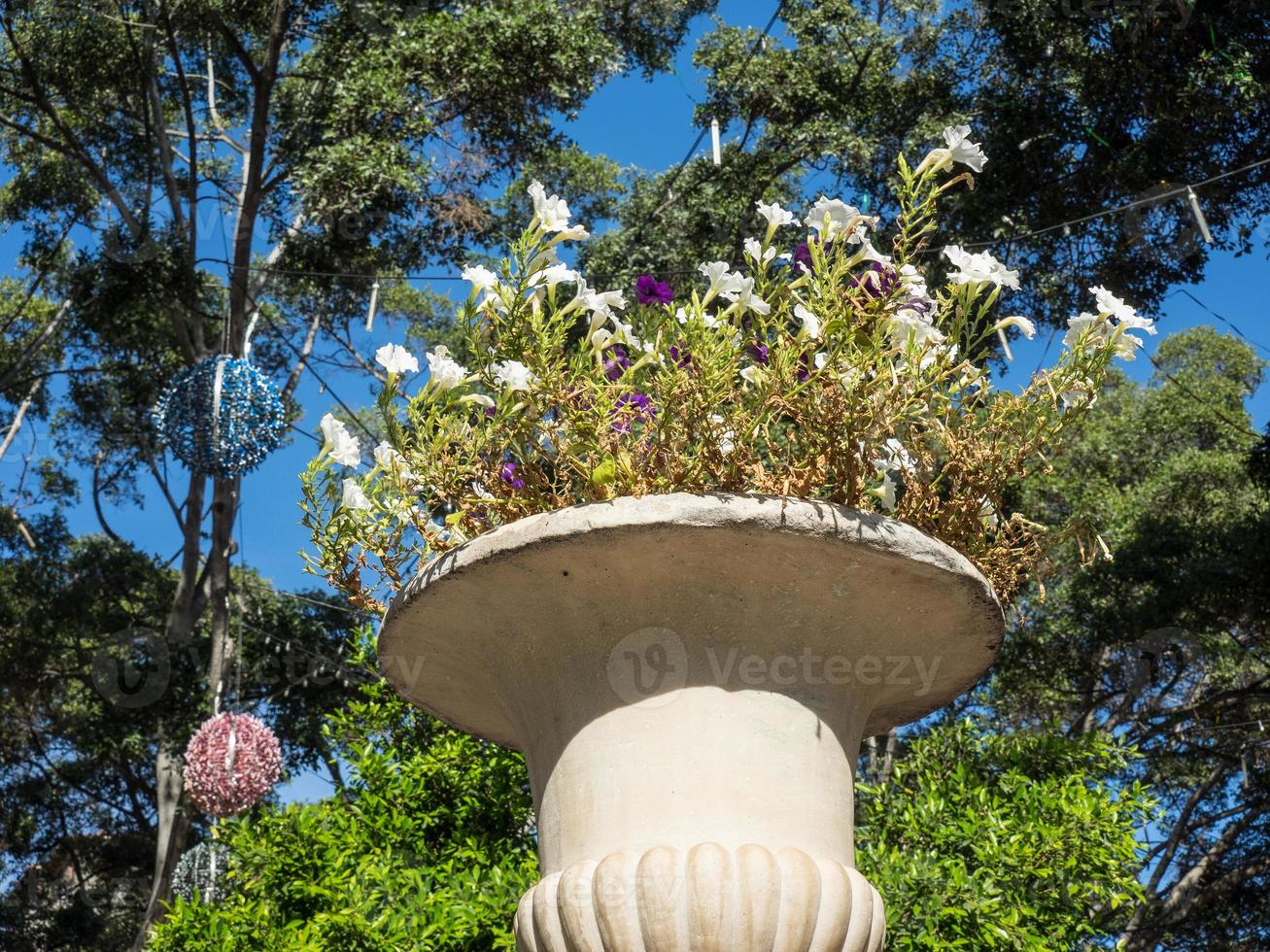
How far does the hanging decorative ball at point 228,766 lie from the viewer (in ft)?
21.8

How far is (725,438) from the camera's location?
7.00 feet

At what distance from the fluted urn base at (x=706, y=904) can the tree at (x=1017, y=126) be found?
5.34 meters

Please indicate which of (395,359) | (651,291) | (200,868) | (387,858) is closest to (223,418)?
(200,868)

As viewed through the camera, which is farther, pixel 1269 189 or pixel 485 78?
pixel 485 78

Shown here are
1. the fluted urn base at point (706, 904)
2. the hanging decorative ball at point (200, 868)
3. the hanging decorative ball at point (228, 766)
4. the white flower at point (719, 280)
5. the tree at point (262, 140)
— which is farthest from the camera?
the tree at point (262, 140)

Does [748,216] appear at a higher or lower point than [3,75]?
lower

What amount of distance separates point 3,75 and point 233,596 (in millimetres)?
5023

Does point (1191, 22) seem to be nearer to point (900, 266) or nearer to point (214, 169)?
point (900, 266)

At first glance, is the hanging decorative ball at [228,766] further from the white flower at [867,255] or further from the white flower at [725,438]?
the white flower at [867,255]

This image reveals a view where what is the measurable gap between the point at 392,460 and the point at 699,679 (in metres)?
0.64

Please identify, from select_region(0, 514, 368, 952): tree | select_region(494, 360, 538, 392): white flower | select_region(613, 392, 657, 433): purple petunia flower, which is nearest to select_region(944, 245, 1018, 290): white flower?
select_region(613, 392, 657, 433): purple petunia flower

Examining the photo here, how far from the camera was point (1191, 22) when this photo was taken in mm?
7820

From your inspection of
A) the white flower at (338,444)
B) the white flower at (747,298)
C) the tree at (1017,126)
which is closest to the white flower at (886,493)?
the white flower at (747,298)

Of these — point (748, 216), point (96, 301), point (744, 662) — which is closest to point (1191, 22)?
point (748, 216)
